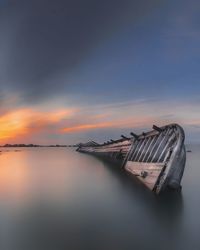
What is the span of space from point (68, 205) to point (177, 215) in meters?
4.88

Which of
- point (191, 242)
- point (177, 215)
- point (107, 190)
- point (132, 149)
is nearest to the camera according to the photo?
point (191, 242)

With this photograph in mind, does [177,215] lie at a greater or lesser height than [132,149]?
lesser

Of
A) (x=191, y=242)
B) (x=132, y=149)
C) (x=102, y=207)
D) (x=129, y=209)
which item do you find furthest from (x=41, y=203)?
(x=132, y=149)

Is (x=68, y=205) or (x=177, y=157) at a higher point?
(x=177, y=157)

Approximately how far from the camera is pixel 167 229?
33.7 feet

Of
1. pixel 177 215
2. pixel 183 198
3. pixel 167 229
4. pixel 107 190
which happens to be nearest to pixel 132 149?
pixel 107 190

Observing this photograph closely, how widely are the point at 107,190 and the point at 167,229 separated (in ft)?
30.2

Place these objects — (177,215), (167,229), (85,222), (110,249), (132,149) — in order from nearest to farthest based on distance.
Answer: (110,249) < (167,229) < (85,222) < (177,215) < (132,149)

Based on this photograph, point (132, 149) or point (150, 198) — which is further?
point (132, 149)

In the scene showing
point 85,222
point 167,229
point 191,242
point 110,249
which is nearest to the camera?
point 110,249

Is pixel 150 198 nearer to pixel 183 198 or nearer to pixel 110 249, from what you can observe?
pixel 183 198

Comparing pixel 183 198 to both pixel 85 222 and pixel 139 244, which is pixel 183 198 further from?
pixel 139 244

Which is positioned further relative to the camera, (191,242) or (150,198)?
(150,198)

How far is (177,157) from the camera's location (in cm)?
1448
